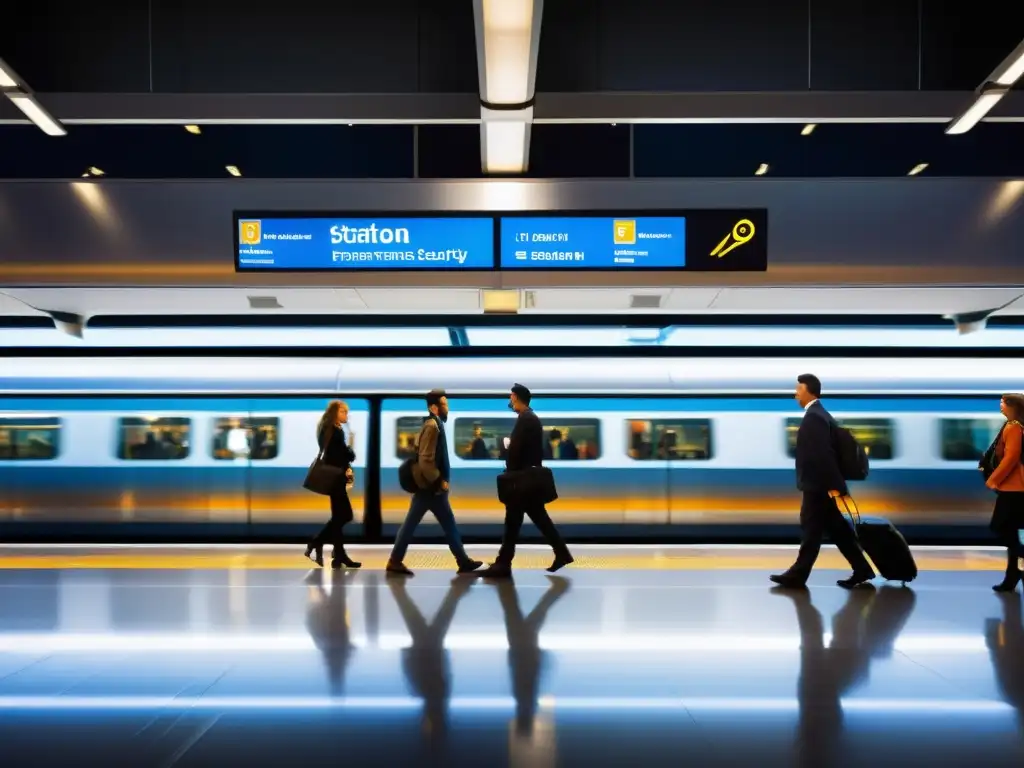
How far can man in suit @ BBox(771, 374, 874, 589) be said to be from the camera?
6.81m

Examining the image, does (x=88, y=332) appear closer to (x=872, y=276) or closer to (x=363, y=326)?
(x=363, y=326)

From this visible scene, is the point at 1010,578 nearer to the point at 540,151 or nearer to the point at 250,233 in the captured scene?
the point at 540,151

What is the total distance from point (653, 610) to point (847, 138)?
4.56 metres

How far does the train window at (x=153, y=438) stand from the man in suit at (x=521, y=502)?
4.44 metres

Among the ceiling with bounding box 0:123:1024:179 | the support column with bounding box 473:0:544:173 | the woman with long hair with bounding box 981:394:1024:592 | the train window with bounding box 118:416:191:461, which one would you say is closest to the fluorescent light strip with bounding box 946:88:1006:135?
the ceiling with bounding box 0:123:1024:179

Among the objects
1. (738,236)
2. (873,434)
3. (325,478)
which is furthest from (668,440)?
(325,478)

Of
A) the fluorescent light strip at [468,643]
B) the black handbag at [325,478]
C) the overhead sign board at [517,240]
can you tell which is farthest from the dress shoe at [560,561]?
the overhead sign board at [517,240]

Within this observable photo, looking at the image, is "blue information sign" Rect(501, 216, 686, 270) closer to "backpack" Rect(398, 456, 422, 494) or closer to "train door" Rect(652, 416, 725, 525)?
"backpack" Rect(398, 456, 422, 494)

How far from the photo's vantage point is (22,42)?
6707 millimetres

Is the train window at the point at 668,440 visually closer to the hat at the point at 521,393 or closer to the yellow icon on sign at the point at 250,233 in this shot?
the hat at the point at 521,393

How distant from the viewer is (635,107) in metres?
6.07

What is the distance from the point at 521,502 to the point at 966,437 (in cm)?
560

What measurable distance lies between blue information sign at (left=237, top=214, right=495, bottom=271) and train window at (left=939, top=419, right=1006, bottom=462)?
5.98 m

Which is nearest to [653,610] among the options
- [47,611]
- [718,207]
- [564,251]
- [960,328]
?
[564,251]
